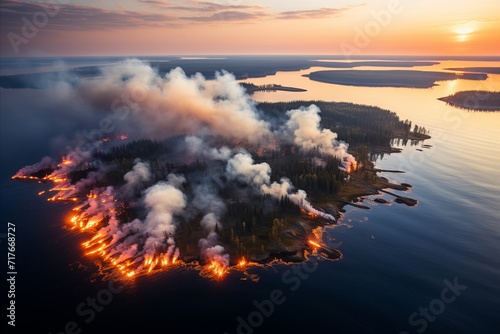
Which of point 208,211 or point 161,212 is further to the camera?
point 208,211

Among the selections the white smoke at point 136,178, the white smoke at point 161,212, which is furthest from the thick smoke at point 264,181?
the white smoke at point 136,178

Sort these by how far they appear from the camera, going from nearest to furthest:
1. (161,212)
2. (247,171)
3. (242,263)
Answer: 1. (242,263)
2. (161,212)
3. (247,171)

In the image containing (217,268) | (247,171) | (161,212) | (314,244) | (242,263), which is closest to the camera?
(217,268)

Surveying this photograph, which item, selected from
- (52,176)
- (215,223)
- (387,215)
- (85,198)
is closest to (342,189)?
(387,215)

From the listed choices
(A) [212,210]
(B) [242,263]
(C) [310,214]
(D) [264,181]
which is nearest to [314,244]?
(C) [310,214]

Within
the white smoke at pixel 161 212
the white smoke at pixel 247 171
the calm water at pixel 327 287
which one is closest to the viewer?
the calm water at pixel 327 287

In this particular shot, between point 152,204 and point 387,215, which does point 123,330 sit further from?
point 387,215

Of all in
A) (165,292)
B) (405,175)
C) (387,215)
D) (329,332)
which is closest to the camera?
(329,332)

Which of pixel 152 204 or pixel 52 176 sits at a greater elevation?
pixel 152 204

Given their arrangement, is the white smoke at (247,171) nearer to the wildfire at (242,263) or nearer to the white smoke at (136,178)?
the white smoke at (136,178)

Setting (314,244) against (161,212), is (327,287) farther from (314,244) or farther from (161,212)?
(161,212)

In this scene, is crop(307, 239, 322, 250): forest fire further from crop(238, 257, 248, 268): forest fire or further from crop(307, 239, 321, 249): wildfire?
crop(238, 257, 248, 268): forest fire
